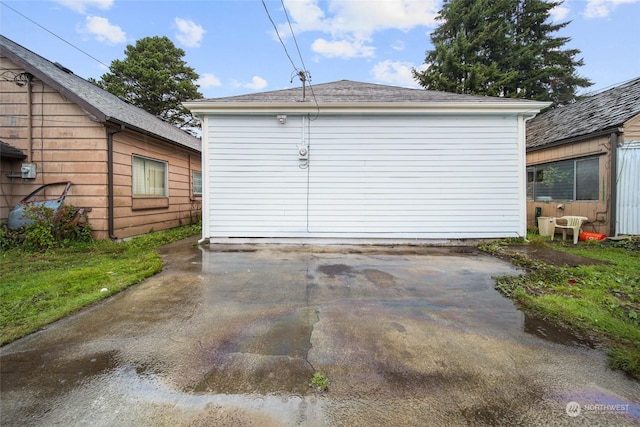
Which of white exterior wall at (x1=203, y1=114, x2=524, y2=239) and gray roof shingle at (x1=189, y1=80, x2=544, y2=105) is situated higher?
gray roof shingle at (x1=189, y1=80, x2=544, y2=105)

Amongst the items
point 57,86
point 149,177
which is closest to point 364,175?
point 149,177

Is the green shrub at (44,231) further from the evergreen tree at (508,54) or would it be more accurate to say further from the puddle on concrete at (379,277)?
the evergreen tree at (508,54)

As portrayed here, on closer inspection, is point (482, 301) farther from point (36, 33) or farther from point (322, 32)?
point (36, 33)

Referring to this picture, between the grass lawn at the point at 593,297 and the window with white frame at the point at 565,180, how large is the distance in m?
3.11

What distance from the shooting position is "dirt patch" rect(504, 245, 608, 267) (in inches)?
191

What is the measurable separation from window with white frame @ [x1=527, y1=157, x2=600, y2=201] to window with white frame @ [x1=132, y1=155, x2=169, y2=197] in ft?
41.1

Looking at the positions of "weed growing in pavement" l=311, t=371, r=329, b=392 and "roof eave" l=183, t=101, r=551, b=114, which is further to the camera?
"roof eave" l=183, t=101, r=551, b=114

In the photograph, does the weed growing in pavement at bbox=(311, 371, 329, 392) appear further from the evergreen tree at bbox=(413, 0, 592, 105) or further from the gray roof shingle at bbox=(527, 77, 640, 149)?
the evergreen tree at bbox=(413, 0, 592, 105)

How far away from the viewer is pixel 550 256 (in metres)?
5.32

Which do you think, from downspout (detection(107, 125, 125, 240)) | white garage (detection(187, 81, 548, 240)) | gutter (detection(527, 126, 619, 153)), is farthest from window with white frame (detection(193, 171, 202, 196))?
gutter (detection(527, 126, 619, 153))

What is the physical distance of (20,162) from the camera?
6312 mm

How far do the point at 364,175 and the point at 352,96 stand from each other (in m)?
2.25

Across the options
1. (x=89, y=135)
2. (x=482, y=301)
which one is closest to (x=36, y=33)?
(x=89, y=135)

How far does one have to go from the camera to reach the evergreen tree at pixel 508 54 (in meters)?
19.4
